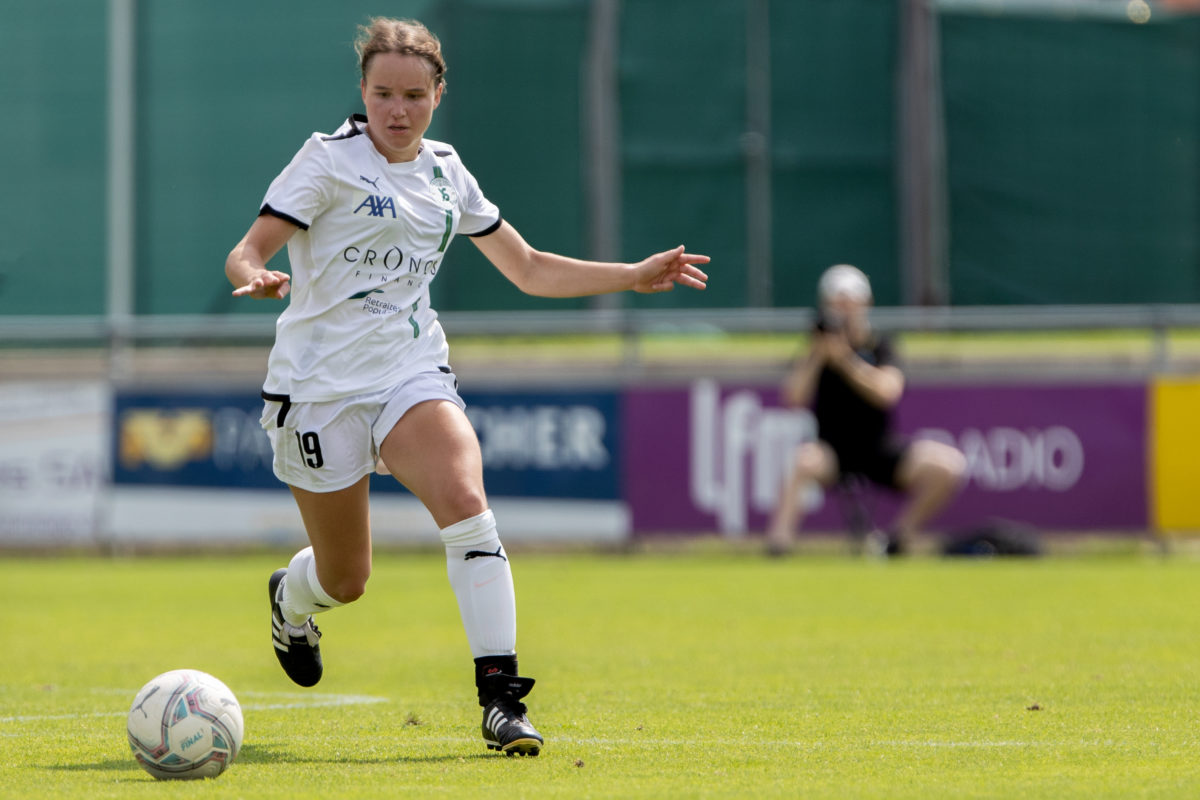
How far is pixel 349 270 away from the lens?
542 cm

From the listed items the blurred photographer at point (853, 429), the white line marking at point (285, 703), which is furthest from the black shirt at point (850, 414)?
the white line marking at point (285, 703)

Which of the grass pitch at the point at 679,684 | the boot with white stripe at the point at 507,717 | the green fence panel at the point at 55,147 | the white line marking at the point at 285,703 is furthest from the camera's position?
the green fence panel at the point at 55,147

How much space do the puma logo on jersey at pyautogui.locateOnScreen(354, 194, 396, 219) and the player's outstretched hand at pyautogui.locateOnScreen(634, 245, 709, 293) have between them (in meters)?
0.92

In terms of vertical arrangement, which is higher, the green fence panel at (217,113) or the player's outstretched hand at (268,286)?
the green fence panel at (217,113)

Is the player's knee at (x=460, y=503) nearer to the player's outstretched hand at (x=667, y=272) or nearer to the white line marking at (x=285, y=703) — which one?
the player's outstretched hand at (x=667, y=272)

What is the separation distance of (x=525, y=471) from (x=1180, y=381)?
5284 mm

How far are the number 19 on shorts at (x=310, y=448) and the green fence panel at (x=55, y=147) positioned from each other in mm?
11104

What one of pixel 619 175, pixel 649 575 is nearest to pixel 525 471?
pixel 649 575

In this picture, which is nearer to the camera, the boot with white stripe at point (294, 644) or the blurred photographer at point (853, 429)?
the boot with white stripe at point (294, 644)

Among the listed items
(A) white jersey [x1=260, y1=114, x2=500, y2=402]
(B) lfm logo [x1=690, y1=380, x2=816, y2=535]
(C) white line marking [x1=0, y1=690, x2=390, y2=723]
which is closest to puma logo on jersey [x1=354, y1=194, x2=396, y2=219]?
(A) white jersey [x1=260, y1=114, x2=500, y2=402]

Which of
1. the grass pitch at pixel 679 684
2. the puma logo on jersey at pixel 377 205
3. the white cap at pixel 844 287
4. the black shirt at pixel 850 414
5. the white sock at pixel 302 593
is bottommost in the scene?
the grass pitch at pixel 679 684

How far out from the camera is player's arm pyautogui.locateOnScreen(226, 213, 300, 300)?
486 cm

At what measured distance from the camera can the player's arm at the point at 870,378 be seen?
13.1 m

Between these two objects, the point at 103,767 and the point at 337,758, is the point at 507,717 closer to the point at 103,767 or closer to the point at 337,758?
the point at 337,758
